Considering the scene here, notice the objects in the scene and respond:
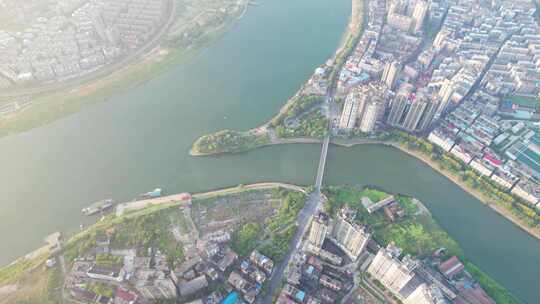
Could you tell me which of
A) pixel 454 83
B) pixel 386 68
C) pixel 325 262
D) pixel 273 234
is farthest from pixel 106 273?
pixel 454 83

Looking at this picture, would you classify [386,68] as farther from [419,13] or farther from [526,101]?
[526,101]

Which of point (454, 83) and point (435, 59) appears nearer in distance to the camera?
point (454, 83)

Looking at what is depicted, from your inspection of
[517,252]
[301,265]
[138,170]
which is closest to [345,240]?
[301,265]

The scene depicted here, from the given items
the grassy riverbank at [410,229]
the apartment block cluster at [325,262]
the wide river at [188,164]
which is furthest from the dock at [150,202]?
the grassy riverbank at [410,229]

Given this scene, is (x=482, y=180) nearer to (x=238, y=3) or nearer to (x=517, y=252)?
(x=517, y=252)

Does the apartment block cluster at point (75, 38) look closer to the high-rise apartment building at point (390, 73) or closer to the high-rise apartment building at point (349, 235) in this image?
the high-rise apartment building at point (390, 73)

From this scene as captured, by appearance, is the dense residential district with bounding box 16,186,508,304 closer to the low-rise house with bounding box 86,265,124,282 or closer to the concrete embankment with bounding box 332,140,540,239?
the low-rise house with bounding box 86,265,124,282
